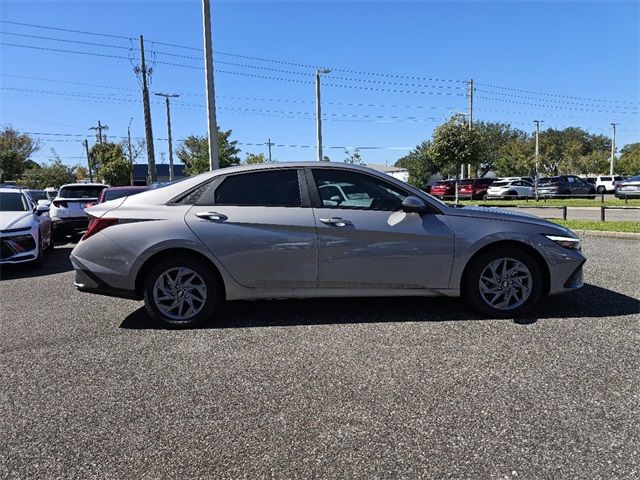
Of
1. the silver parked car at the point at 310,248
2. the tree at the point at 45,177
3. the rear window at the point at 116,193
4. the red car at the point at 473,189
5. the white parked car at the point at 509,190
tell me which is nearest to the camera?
the silver parked car at the point at 310,248

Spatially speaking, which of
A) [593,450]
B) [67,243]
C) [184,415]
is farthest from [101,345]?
[67,243]

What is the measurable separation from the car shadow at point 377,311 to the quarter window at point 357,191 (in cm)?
109

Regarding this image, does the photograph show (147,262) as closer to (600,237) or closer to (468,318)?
(468,318)

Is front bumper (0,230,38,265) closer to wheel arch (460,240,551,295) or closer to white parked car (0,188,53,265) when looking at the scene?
white parked car (0,188,53,265)

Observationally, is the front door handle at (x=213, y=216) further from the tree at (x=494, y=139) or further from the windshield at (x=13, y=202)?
the tree at (x=494, y=139)

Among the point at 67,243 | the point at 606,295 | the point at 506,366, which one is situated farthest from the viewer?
the point at 67,243

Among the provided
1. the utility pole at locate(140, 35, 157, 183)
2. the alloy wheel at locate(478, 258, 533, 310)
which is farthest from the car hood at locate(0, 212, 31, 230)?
the utility pole at locate(140, 35, 157, 183)

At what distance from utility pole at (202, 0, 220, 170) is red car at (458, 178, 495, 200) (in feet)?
87.1

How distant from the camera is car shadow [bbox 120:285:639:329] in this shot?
4664mm

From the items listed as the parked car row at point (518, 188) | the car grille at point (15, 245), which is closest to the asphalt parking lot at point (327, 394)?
the car grille at point (15, 245)

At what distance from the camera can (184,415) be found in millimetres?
2939

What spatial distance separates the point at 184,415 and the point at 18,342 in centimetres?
229

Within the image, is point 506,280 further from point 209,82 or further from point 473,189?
point 473,189

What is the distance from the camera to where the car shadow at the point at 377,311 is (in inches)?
184
